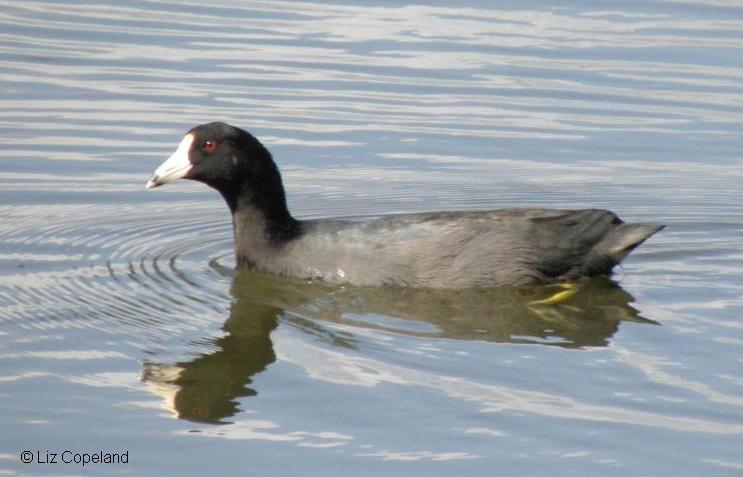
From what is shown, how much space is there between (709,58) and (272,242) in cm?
589

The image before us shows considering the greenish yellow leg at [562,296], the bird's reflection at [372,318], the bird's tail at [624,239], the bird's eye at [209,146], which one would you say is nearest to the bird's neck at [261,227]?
the bird's reflection at [372,318]

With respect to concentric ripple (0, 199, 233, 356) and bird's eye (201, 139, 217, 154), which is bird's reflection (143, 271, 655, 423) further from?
bird's eye (201, 139, 217, 154)

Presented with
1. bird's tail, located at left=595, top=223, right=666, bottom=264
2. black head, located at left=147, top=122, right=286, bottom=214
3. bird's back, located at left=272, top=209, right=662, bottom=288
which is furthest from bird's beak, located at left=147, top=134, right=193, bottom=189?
bird's tail, located at left=595, top=223, right=666, bottom=264

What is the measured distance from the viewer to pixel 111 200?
984 centimetres

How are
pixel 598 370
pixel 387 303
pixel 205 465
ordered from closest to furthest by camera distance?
pixel 205 465
pixel 598 370
pixel 387 303

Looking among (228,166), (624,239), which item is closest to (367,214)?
(228,166)

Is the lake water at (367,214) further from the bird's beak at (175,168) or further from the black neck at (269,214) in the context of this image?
the bird's beak at (175,168)

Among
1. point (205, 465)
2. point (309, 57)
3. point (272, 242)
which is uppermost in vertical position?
point (309, 57)

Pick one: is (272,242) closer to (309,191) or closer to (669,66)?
(309,191)

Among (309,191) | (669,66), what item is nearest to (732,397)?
(309,191)

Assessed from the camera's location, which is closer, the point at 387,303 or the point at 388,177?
the point at 387,303

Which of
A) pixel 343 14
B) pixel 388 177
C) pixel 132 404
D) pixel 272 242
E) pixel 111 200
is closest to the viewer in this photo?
pixel 132 404

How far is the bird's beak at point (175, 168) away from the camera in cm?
860

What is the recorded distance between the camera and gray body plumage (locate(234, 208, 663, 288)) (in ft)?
27.5
